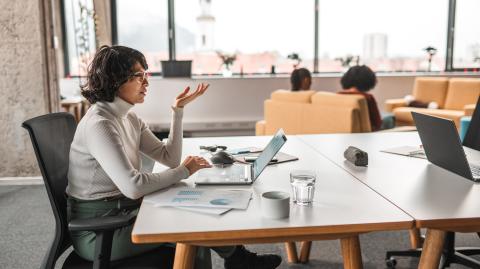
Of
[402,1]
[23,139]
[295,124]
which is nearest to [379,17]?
[402,1]

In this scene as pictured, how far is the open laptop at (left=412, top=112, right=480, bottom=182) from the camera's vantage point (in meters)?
1.78

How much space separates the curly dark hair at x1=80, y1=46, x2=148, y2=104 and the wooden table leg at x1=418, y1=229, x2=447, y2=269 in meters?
1.21

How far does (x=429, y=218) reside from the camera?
1397 millimetres

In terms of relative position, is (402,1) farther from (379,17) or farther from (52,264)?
(52,264)

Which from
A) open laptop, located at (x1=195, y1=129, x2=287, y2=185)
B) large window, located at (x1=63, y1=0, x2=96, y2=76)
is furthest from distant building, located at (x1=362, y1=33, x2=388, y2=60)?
open laptop, located at (x1=195, y1=129, x2=287, y2=185)

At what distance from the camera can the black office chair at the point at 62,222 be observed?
155 cm

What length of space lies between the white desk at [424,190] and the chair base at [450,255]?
58cm

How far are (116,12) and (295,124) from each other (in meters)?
3.92

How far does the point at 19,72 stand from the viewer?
432cm

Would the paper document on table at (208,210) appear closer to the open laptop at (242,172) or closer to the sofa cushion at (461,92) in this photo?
the open laptop at (242,172)

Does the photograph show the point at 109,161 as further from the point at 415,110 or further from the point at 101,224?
the point at 415,110

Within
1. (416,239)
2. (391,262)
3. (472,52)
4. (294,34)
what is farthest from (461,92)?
(391,262)

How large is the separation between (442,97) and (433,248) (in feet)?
18.7

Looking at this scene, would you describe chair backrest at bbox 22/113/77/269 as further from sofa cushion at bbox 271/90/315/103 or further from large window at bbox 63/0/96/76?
large window at bbox 63/0/96/76
